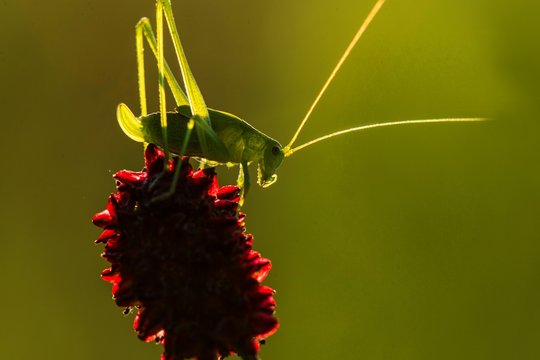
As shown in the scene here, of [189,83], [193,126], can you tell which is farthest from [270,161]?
[193,126]

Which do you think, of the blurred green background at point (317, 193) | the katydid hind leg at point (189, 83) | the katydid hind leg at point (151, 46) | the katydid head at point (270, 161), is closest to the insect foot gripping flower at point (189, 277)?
the katydid hind leg at point (151, 46)

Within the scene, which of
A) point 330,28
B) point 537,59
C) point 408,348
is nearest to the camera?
point 408,348

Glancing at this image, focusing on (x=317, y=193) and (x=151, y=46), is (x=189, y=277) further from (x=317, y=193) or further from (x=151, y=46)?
(x=317, y=193)

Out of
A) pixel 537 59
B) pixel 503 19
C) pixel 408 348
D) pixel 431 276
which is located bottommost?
pixel 408 348

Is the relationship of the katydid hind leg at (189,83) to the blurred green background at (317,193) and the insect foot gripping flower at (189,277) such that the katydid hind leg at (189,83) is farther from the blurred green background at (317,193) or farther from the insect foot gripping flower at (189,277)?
the blurred green background at (317,193)

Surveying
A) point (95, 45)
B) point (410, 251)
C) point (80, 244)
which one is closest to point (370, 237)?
point (410, 251)

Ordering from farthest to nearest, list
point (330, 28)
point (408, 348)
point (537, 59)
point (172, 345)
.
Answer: point (330, 28) < point (537, 59) < point (408, 348) < point (172, 345)

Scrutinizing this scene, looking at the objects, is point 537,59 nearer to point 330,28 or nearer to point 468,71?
point 468,71
